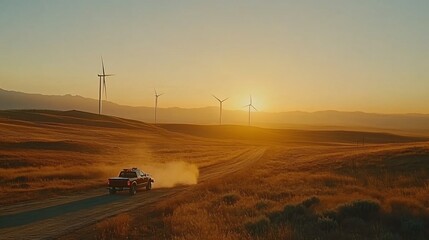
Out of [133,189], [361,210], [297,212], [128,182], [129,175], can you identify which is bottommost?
[133,189]

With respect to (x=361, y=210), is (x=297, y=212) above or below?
below

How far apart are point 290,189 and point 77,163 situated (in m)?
30.5

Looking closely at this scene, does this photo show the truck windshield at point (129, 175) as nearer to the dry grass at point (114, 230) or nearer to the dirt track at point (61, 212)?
the dirt track at point (61, 212)

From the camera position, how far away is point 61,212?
26.0 m

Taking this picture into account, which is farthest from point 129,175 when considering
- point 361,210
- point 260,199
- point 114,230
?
point 361,210

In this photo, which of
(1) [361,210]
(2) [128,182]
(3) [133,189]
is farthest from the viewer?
(3) [133,189]

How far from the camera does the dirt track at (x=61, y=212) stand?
823 inches

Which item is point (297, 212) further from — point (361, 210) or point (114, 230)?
point (114, 230)

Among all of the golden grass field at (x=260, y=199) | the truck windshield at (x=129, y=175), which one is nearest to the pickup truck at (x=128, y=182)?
the truck windshield at (x=129, y=175)

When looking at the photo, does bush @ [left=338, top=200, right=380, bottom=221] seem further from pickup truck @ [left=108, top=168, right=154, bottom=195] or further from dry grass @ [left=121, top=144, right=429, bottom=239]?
pickup truck @ [left=108, top=168, right=154, bottom=195]

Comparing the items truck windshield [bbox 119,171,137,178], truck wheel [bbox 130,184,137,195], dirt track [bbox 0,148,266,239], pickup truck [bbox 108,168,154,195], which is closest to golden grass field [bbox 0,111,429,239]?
dirt track [bbox 0,148,266,239]

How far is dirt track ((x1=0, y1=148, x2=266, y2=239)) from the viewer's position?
2091cm

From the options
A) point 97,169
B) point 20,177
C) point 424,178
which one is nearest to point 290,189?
point 424,178

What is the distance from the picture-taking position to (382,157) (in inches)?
1877
